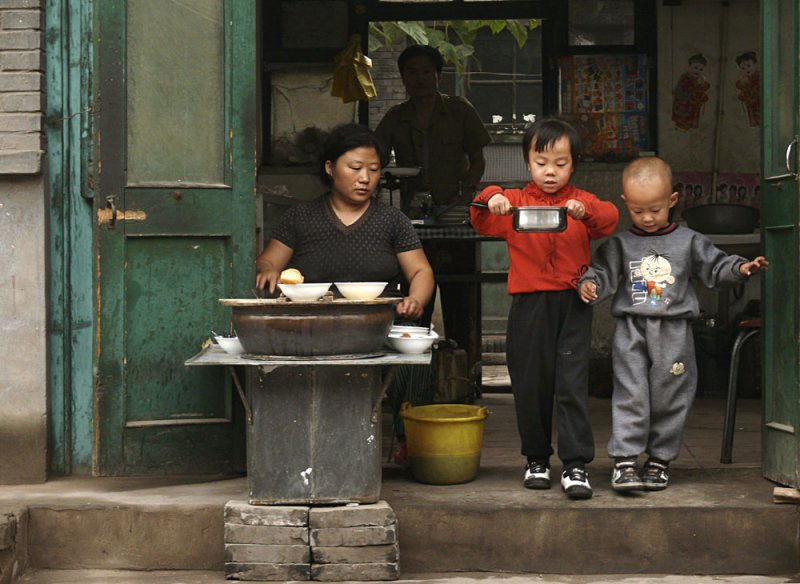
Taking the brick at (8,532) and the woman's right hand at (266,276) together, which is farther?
the woman's right hand at (266,276)

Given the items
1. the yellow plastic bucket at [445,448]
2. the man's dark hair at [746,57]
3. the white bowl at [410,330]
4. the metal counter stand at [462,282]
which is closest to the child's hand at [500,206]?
the white bowl at [410,330]

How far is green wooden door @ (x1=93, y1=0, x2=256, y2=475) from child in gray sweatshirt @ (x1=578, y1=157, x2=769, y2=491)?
161 centimetres

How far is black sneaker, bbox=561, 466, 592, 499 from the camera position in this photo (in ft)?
14.9

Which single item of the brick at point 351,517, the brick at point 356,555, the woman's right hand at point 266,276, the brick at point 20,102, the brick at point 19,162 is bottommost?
the brick at point 356,555

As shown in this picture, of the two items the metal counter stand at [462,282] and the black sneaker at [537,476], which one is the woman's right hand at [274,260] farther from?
the metal counter stand at [462,282]

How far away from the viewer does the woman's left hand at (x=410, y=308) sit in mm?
4832

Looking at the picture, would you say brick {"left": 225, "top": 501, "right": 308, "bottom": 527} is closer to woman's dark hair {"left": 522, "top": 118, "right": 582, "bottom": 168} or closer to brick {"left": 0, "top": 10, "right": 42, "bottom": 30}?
woman's dark hair {"left": 522, "top": 118, "right": 582, "bottom": 168}

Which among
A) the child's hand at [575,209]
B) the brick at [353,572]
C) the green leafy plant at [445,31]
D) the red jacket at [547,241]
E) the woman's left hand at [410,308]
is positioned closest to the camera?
the brick at [353,572]

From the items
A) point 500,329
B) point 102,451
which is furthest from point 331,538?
point 500,329

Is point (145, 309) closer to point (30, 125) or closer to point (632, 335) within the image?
point (30, 125)

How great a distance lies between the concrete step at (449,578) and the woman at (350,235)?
1169 millimetres

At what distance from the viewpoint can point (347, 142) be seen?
502 cm

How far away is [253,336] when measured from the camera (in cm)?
421

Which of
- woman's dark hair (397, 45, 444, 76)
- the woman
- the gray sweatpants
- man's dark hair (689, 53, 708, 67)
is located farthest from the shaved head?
man's dark hair (689, 53, 708, 67)
